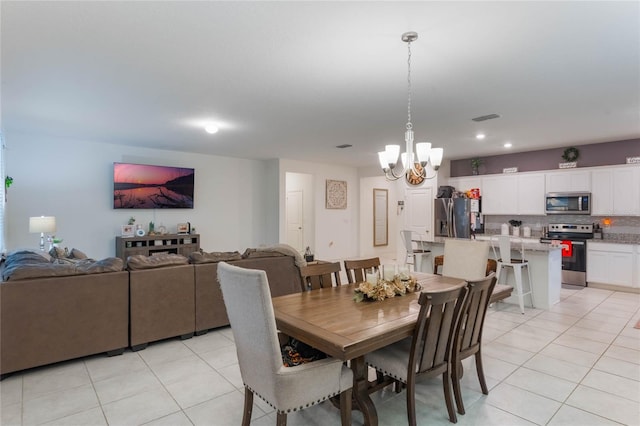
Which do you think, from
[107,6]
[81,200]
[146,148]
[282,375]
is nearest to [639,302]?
[282,375]

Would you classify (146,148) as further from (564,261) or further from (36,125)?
(564,261)

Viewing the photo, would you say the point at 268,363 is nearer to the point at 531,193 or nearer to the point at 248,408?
the point at 248,408

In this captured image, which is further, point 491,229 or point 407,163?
point 491,229

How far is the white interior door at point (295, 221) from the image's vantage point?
29.0 feet

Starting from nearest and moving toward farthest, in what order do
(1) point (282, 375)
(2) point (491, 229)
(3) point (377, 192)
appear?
(1) point (282, 375)
(2) point (491, 229)
(3) point (377, 192)

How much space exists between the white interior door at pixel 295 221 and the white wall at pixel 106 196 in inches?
39.0

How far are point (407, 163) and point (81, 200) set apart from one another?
5730 millimetres

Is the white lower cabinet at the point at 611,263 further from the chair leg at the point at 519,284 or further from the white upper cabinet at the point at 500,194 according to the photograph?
the chair leg at the point at 519,284

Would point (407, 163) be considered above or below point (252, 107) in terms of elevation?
below

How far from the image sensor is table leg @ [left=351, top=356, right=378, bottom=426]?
2.03 metres

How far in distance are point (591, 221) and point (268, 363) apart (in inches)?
266

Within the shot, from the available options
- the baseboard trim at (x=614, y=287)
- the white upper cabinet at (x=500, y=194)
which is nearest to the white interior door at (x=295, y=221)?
the white upper cabinet at (x=500, y=194)

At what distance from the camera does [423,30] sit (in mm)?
2299

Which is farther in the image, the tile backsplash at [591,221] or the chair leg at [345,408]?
the tile backsplash at [591,221]
